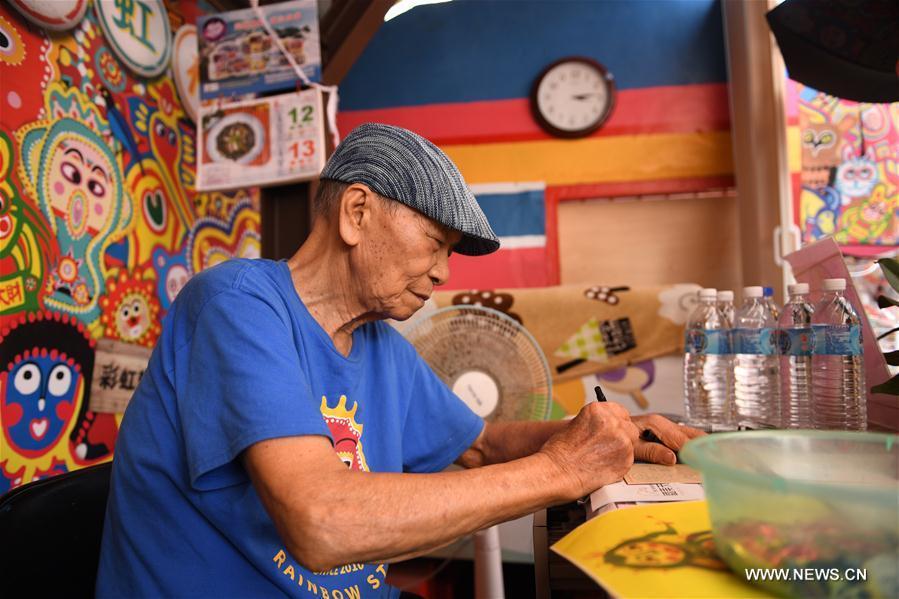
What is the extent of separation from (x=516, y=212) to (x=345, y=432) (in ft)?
9.01

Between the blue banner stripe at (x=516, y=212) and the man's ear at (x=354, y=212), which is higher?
the blue banner stripe at (x=516, y=212)

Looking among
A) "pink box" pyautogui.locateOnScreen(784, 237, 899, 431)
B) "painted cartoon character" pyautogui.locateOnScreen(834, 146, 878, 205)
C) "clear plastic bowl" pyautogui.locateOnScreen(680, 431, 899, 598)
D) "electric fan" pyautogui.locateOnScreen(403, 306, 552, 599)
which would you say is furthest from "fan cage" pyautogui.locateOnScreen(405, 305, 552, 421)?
"painted cartoon character" pyautogui.locateOnScreen(834, 146, 878, 205)

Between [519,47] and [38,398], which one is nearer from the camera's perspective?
[38,398]

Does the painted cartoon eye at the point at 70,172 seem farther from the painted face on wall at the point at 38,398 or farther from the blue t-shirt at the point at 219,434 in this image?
the blue t-shirt at the point at 219,434

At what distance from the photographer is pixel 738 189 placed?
3.28 m

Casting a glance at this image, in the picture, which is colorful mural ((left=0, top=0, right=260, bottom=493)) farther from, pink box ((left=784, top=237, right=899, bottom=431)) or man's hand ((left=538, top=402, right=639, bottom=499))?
pink box ((left=784, top=237, right=899, bottom=431))

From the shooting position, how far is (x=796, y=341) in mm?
1301

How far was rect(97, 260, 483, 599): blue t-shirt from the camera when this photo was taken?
791 mm

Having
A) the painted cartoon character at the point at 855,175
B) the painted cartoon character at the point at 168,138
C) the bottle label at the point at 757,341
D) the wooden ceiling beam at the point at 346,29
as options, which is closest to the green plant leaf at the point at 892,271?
the bottle label at the point at 757,341

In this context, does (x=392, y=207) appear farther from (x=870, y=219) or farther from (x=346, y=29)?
(x=870, y=219)

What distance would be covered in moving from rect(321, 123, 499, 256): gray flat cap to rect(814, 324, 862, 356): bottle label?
29.5 inches

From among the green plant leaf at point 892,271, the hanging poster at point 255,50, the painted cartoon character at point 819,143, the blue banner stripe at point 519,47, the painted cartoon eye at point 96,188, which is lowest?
the green plant leaf at point 892,271

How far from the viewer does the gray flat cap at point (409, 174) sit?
1008mm

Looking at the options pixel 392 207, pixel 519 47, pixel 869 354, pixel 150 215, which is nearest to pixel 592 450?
pixel 392 207
